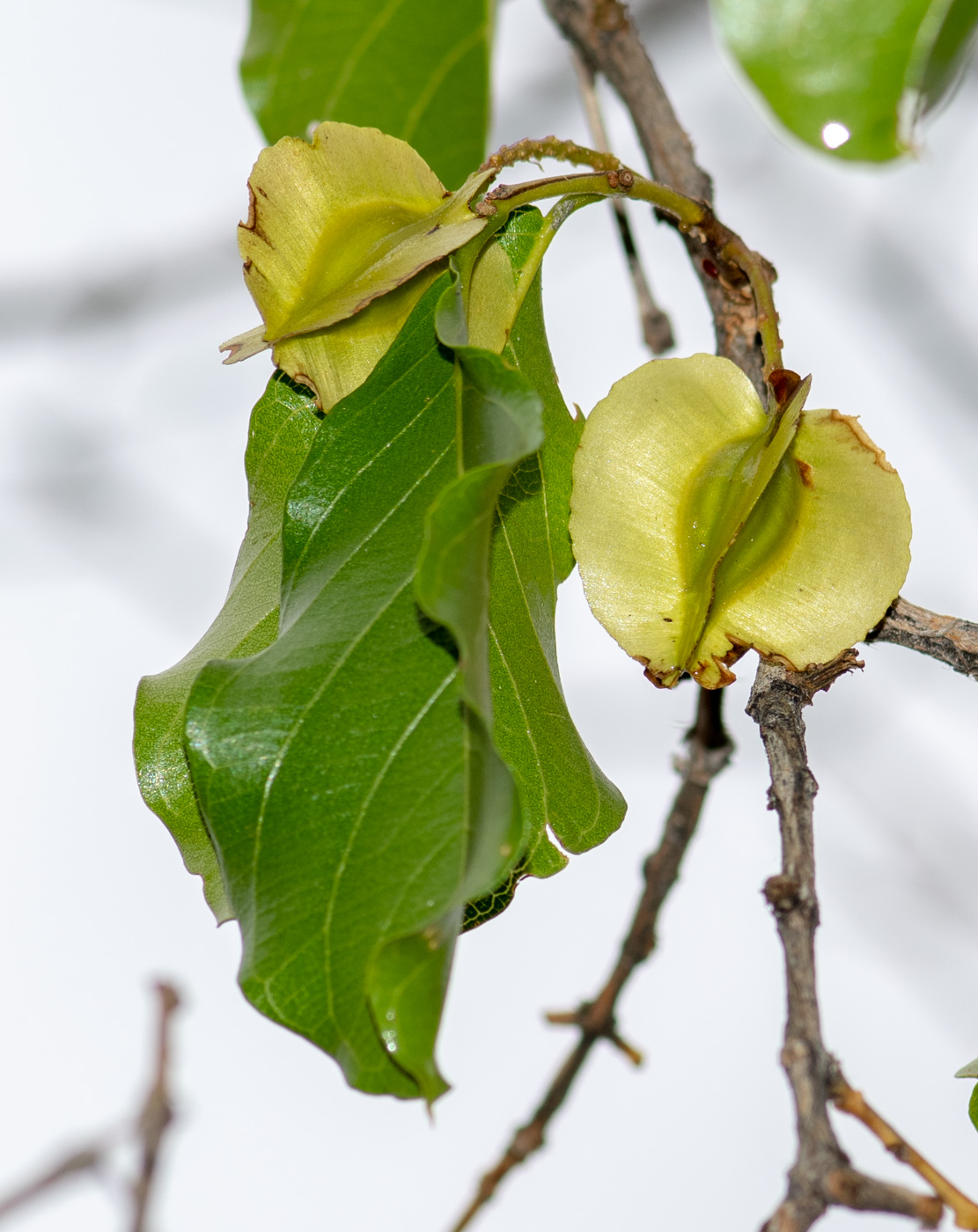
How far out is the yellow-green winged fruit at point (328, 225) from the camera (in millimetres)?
557

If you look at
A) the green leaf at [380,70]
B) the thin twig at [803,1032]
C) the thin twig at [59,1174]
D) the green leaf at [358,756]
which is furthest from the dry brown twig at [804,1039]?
the green leaf at [380,70]

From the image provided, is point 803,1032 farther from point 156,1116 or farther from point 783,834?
point 156,1116

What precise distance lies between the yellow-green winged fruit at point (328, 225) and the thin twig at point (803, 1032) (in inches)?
10.4

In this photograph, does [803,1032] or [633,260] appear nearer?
[803,1032]

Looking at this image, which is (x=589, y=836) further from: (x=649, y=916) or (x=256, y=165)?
(x=649, y=916)

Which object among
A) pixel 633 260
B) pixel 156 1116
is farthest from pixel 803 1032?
pixel 633 260

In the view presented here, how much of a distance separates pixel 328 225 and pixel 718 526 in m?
0.23

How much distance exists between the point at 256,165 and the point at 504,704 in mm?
267

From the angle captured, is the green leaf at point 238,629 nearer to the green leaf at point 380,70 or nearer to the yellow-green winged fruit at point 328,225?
the yellow-green winged fruit at point 328,225

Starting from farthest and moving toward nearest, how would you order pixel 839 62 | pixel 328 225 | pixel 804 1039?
1. pixel 839 62
2. pixel 328 225
3. pixel 804 1039

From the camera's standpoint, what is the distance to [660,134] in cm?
84

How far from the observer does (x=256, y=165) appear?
1.82ft

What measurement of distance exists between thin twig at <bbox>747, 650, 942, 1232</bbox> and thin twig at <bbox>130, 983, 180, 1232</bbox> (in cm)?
42

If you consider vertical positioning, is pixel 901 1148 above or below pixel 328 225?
below
